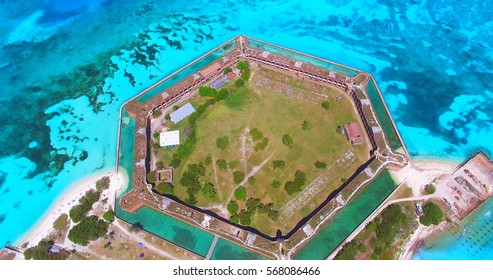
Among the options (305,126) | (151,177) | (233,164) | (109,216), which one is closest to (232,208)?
(233,164)

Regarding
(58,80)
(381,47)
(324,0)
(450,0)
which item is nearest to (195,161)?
(58,80)

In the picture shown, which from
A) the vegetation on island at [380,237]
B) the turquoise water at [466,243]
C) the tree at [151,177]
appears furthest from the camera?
the tree at [151,177]

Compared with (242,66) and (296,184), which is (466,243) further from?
(242,66)

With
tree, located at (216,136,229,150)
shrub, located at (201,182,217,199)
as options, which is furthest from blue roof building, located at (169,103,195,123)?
shrub, located at (201,182,217,199)

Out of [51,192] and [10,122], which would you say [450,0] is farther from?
[10,122]

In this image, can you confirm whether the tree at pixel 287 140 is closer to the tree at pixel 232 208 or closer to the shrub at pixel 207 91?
the tree at pixel 232 208

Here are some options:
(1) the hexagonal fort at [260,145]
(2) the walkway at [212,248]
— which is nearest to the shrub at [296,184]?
(1) the hexagonal fort at [260,145]

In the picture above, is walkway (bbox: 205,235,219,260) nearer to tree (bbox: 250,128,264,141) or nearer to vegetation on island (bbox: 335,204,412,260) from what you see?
tree (bbox: 250,128,264,141)
